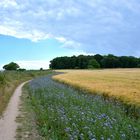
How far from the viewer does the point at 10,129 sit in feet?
46.1

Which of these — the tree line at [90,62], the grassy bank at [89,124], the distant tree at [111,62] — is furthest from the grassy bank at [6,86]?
the distant tree at [111,62]

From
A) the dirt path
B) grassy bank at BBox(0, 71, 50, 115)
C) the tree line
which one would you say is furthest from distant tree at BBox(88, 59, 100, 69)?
the dirt path

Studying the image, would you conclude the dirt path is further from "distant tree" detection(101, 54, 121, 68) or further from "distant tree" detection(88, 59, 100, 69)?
"distant tree" detection(88, 59, 100, 69)

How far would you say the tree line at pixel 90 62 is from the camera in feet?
459

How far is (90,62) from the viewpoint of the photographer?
152m

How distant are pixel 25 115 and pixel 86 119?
5.93 m

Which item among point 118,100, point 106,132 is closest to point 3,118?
point 118,100

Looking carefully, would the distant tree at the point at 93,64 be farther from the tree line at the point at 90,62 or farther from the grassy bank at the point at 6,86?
the grassy bank at the point at 6,86

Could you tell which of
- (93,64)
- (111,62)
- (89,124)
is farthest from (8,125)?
(93,64)

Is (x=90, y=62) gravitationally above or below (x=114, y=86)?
above

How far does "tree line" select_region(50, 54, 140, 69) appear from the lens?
140 meters

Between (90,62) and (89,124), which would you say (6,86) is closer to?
(89,124)

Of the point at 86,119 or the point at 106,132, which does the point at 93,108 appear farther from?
the point at 106,132

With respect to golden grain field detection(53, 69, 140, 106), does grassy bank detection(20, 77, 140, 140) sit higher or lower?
lower
